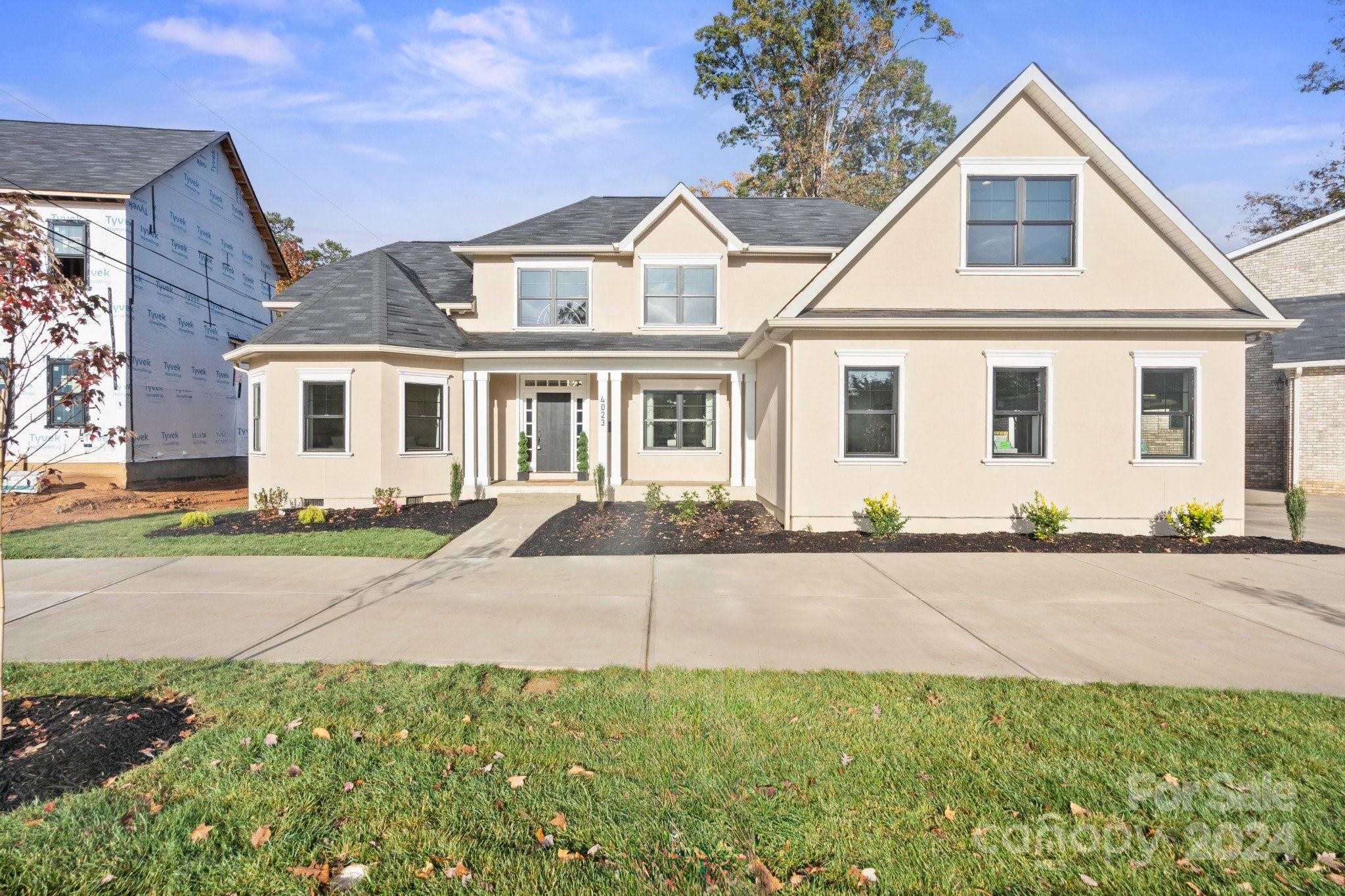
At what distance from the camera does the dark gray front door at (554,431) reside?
51.4 ft

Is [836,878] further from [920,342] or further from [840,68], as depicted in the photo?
[840,68]

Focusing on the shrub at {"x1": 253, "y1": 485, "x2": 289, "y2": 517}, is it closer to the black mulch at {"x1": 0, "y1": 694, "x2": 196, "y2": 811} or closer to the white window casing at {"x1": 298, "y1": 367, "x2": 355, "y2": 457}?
the white window casing at {"x1": 298, "y1": 367, "x2": 355, "y2": 457}

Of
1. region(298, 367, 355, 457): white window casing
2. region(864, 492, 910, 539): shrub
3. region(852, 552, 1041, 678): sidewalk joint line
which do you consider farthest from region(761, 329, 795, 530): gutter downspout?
region(298, 367, 355, 457): white window casing

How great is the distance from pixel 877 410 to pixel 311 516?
10180mm

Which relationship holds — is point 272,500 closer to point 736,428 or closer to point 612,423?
point 612,423

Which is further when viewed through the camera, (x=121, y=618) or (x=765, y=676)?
(x=121, y=618)

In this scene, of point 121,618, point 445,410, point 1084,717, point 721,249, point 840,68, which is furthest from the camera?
point 840,68

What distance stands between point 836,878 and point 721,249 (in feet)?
46.1

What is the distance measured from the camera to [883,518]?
32.3 ft

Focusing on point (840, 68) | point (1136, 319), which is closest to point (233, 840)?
point (1136, 319)

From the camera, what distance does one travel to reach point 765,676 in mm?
4633

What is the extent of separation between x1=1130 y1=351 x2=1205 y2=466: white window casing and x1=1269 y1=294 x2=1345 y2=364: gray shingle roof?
26.6 feet

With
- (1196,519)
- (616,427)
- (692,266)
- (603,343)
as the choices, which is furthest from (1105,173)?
(616,427)

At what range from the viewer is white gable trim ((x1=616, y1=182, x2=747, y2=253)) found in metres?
14.8
